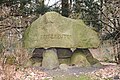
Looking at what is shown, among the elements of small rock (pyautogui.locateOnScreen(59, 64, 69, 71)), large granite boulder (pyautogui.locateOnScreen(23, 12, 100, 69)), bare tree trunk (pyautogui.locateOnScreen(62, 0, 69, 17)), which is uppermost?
bare tree trunk (pyautogui.locateOnScreen(62, 0, 69, 17))

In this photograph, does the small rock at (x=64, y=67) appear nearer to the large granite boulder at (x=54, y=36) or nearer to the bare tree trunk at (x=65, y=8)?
the large granite boulder at (x=54, y=36)

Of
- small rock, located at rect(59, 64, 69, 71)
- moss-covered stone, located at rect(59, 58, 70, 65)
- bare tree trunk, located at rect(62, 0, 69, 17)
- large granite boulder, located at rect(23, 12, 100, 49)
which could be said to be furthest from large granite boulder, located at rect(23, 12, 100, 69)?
bare tree trunk, located at rect(62, 0, 69, 17)

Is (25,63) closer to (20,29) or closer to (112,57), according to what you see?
(20,29)

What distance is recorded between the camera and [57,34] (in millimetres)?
10609

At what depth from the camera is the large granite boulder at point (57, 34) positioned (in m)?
10.5

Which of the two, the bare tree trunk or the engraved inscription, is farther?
the bare tree trunk

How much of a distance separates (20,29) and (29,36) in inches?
61.1

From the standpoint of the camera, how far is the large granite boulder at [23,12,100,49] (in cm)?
1055

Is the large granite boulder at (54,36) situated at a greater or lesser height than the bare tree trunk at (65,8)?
lesser

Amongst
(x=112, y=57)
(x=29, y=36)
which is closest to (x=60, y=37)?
(x=29, y=36)

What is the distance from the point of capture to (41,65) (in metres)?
10.9

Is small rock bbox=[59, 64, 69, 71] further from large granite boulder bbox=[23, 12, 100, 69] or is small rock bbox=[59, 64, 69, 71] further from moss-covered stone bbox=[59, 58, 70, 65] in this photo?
moss-covered stone bbox=[59, 58, 70, 65]

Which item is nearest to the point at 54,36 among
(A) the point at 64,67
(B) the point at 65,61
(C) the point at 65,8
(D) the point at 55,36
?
(D) the point at 55,36

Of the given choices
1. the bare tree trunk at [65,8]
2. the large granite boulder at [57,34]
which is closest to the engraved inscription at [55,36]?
the large granite boulder at [57,34]
